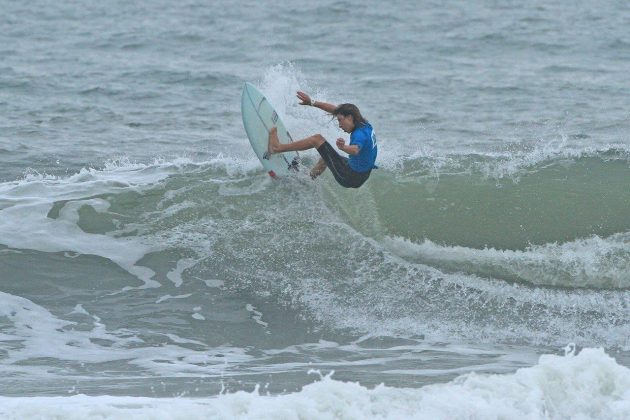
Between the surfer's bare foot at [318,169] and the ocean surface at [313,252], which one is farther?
the surfer's bare foot at [318,169]

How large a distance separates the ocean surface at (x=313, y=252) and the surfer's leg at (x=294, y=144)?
888 millimetres

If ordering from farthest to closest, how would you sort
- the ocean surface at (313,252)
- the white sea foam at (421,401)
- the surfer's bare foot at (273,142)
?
the surfer's bare foot at (273,142) → the ocean surface at (313,252) → the white sea foam at (421,401)

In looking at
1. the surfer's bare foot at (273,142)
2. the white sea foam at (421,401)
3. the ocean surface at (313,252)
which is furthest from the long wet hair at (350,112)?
the white sea foam at (421,401)

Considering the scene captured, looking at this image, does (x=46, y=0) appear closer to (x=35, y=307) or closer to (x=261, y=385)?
(x=35, y=307)

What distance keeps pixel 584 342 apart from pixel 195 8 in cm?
2126

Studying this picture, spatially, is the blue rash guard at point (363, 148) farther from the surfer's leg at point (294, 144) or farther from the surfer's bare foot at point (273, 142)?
the surfer's bare foot at point (273, 142)

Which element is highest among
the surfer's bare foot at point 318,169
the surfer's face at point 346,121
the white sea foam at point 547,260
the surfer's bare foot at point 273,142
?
the surfer's face at point 346,121

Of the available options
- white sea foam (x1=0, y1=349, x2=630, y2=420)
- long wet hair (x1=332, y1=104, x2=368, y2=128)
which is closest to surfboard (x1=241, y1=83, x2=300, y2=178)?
long wet hair (x1=332, y1=104, x2=368, y2=128)

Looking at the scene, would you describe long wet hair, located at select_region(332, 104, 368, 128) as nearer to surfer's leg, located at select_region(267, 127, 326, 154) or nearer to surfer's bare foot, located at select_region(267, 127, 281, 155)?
surfer's leg, located at select_region(267, 127, 326, 154)

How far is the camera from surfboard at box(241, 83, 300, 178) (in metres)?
11.5

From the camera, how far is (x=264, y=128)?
1145 centimetres

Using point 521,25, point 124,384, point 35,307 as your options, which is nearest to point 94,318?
point 35,307

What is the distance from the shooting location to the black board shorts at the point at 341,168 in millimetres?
10258

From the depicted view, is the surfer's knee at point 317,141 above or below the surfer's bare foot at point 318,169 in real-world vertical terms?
above
